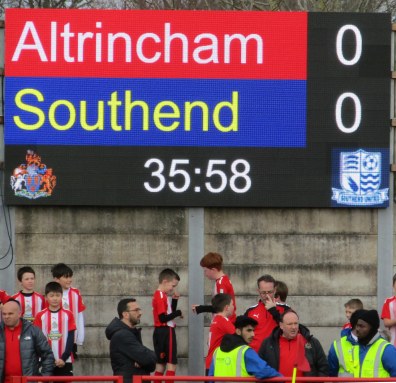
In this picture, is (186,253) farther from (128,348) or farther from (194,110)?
(128,348)

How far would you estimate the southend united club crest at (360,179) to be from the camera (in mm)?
15203

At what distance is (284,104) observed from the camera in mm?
15234

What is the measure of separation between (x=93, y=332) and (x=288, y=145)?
10.3 ft

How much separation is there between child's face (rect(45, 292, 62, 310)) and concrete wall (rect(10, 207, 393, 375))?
1.43 metres

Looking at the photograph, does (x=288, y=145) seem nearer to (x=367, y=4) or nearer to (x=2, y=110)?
(x=2, y=110)

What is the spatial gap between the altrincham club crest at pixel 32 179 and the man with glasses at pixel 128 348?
9.85ft

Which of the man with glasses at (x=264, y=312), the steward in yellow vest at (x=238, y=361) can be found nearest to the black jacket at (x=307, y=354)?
the steward in yellow vest at (x=238, y=361)

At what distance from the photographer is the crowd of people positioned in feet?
37.0

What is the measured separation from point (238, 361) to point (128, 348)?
1504 mm

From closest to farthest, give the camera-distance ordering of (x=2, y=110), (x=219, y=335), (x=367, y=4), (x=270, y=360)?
(x=270, y=360) < (x=219, y=335) < (x=2, y=110) < (x=367, y=4)

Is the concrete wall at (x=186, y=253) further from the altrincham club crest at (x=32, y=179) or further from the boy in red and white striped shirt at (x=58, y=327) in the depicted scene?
the boy in red and white striped shirt at (x=58, y=327)

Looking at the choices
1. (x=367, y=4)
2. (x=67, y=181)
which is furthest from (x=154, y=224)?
(x=367, y=4)

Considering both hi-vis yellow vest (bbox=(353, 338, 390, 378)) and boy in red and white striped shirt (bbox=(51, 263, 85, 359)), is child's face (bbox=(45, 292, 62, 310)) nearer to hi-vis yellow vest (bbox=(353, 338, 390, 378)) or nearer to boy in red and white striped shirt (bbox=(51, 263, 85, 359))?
boy in red and white striped shirt (bbox=(51, 263, 85, 359))

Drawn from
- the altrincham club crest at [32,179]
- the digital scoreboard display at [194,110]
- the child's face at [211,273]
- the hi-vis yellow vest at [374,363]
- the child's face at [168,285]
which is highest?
the digital scoreboard display at [194,110]
